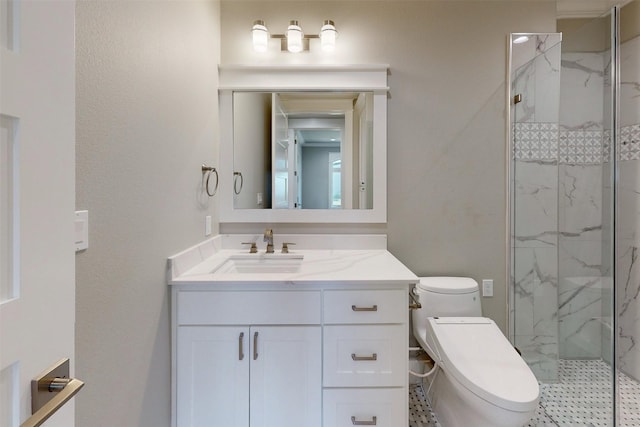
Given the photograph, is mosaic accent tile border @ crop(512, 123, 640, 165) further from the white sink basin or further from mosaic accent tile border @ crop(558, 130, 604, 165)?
the white sink basin

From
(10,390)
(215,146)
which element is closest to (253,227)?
(215,146)

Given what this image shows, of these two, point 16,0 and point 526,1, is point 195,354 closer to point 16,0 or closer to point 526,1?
point 16,0

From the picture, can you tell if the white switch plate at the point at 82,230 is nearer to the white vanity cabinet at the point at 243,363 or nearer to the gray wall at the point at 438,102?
the white vanity cabinet at the point at 243,363

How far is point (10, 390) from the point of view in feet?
1.40

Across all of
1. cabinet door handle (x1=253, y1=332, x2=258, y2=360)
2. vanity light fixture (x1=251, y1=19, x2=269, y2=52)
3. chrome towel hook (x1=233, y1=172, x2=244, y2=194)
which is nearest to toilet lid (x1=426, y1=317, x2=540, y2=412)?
cabinet door handle (x1=253, y1=332, x2=258, y2=360)

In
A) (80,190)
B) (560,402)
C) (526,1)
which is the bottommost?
(560,402)

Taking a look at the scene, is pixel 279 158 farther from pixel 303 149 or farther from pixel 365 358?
pixel 365 358

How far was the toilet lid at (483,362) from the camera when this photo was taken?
1.21 metres

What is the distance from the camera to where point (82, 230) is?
2.59 ft

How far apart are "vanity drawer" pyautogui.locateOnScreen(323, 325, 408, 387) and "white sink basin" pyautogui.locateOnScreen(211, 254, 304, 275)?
54 centimetres

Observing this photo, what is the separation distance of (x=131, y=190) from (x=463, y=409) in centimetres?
165

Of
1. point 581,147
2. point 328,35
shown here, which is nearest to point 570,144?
point 581,147

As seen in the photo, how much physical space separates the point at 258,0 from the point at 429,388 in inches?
100

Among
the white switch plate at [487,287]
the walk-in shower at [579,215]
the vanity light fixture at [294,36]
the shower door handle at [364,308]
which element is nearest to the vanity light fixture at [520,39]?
the walk-in shower at [579,215]
